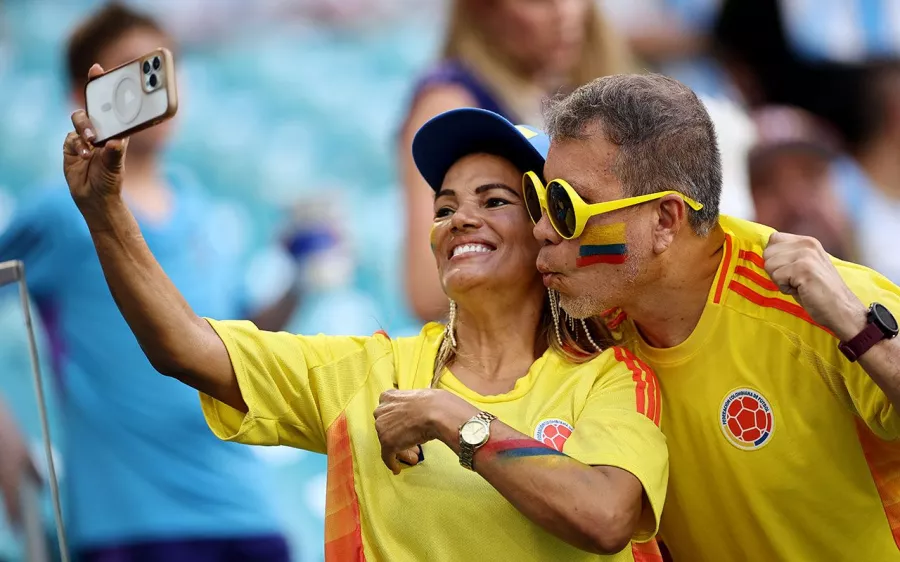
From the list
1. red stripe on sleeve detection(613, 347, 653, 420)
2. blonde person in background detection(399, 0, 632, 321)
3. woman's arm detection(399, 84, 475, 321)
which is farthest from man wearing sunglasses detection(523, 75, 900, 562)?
woman's arm detection(399, 84, 475, 321)

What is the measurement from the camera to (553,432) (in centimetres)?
249

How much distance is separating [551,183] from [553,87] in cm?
226

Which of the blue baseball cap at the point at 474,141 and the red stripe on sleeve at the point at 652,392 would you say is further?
the blue baseball cap at the point at 474,141

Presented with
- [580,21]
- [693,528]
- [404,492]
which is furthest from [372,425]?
[580,21]

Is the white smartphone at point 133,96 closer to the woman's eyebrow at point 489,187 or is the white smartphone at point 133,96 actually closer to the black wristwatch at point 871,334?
the woman's eyebrow at point 489,187

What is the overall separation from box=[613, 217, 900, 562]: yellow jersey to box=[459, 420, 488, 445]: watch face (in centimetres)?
59

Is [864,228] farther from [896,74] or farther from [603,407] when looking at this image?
[603,407]

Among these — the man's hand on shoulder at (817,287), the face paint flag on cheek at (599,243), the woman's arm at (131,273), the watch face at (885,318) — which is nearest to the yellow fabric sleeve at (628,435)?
the face paint flag on cheek at (599,243)

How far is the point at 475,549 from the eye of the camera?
2.40 m

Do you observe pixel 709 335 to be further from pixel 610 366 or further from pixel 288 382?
pixel 288 382

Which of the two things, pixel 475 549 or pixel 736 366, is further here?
pixel 736 366

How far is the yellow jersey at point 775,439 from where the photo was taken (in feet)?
8.60

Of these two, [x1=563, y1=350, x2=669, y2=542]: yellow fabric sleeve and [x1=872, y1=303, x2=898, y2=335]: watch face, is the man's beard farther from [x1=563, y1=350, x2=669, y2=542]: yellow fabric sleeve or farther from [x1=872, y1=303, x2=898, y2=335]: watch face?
[x1=872, y1=303, x2=898, y2=335]: watch face

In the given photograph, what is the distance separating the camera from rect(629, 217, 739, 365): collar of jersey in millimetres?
2715
